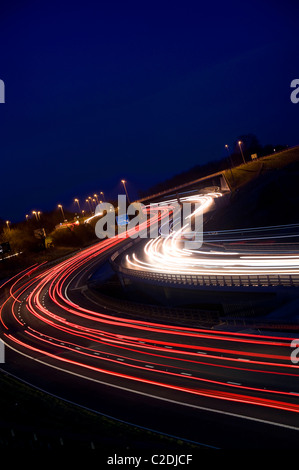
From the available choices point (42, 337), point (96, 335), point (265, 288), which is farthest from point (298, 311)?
point (42, 337)

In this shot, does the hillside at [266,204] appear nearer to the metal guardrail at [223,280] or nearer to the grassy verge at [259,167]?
the grassy verge at [259,167]

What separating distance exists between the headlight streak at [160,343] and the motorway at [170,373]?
2.3 inches

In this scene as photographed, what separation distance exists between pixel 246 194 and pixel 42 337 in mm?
42961

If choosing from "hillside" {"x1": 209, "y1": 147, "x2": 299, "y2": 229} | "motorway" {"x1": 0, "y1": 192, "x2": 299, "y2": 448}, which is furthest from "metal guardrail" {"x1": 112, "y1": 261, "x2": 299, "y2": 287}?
"hillside" {"x1": 209, "y1": 147, "x2": 299, "y2": 229}

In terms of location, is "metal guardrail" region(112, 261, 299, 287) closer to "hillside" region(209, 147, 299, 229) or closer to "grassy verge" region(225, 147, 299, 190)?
"hillside" region(209, 147, 299, 229)

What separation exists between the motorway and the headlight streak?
0.06 m

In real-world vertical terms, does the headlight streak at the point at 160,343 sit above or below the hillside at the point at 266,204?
below

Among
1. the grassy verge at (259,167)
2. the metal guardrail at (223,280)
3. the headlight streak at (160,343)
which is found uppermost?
the grassy verge at (259,167)

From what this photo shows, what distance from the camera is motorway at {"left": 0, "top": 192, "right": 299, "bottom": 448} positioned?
13523 millimetres

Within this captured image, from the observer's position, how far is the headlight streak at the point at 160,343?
54.8ft

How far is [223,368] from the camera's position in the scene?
1795 cm

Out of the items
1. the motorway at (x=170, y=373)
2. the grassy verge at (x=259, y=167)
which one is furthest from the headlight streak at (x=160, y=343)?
the grassy verge at (x=259, y=167)

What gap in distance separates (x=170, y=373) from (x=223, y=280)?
11.7 metres

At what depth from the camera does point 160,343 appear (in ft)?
76.8
